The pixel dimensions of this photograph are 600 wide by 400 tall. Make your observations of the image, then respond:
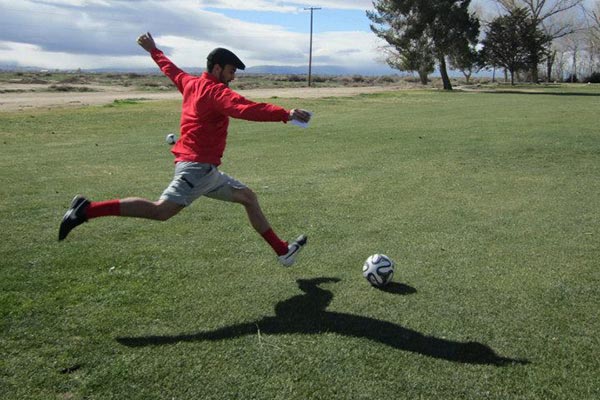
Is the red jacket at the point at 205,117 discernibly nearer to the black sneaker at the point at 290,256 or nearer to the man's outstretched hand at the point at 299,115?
the man's outstretched hand at the point at 299,115

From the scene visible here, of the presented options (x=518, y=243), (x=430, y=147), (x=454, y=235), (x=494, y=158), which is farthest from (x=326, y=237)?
(x=430, y=147)

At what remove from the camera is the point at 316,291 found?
4.98 meters

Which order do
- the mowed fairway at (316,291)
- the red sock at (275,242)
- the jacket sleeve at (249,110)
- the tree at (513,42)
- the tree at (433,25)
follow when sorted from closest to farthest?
the mowed fairway at (316,291)
the jacket sleeve at (249,110)
the red sock at (275,242)
the tree at (433,25)
the tree at (513,42)

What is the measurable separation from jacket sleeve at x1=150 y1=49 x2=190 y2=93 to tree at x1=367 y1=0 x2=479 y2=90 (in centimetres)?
4943

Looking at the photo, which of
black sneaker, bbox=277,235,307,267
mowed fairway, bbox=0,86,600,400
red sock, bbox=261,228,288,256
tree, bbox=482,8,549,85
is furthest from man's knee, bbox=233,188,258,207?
tree, bbox=482,8,549,85

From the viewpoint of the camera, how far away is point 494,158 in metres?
12.2

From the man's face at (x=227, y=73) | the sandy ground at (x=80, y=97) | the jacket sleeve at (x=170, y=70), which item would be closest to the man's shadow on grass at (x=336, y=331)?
the man's face at (x=227, y=73)

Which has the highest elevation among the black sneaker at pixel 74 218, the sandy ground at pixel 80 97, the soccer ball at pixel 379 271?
the sandy ground at pixel 80 97

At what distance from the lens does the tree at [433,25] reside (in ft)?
167

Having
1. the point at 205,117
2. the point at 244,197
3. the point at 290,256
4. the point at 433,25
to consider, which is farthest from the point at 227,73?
the point at 433,25

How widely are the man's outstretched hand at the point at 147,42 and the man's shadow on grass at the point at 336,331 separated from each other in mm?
3180

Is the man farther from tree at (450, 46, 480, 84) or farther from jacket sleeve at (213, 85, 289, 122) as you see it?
tree at (450, 46, 480, 84)

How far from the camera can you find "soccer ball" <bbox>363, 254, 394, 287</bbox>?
5.03 meters

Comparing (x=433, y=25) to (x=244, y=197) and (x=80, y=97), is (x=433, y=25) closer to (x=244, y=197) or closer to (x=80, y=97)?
(x=80, y=97)
